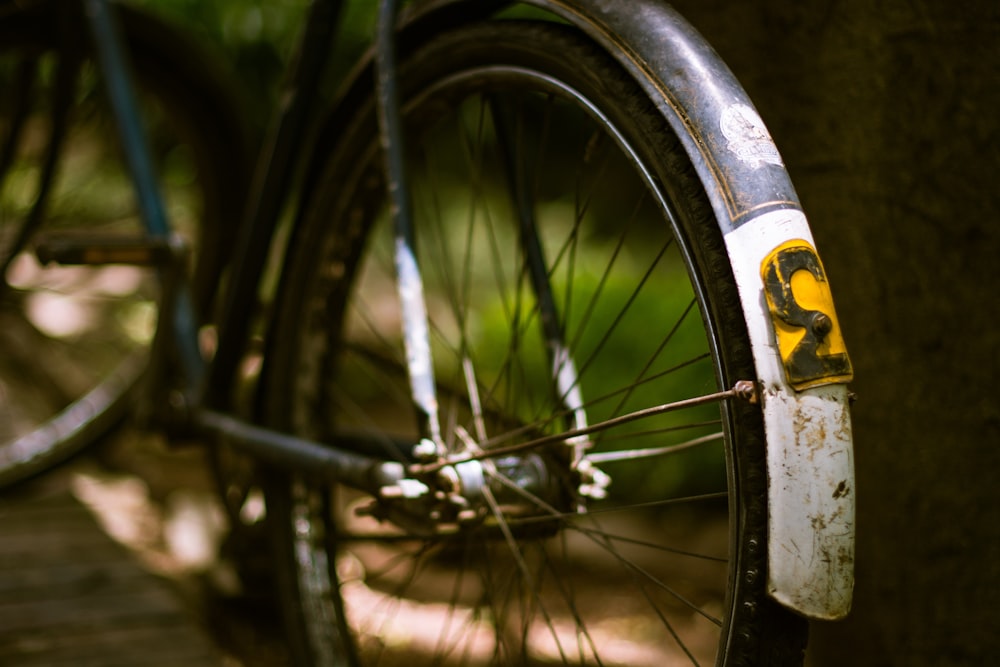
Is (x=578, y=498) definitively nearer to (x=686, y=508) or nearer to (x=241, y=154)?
(x=241, y=154)

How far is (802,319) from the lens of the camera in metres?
0.70

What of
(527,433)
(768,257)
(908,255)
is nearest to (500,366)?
(527,433)

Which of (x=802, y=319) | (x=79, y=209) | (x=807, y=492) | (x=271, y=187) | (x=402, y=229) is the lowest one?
(x=807, y=492)

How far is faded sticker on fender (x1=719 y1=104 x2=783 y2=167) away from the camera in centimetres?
74

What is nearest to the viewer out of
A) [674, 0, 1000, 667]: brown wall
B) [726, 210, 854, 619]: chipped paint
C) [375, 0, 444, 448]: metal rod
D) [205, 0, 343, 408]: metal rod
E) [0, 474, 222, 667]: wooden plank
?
[726, 210, 854, 619]: chipped paint

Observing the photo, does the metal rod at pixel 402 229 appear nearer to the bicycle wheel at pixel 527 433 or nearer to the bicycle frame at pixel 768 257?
the bicycle wheel at pixel 527 433

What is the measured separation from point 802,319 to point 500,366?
2.73 ft

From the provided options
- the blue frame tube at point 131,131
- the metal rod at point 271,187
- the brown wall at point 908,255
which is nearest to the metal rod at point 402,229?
the metal rod at point 271,187

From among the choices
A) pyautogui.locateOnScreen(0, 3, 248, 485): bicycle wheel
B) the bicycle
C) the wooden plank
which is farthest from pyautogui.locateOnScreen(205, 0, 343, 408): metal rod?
the wooden plank

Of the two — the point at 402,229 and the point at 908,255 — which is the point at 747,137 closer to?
the point at 908,255

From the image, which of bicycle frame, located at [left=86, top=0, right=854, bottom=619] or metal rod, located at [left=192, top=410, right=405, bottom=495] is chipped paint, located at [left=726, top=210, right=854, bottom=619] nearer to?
bicycle frame, located at [left=86, top=0, right=854, bottom=619]

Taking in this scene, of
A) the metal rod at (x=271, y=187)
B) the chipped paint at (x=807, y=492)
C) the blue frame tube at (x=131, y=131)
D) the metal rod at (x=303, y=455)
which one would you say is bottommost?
the chipped paint at (x=807, y=492)

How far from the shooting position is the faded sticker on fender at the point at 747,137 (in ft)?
2.42

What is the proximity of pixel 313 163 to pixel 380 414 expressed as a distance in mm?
2021
